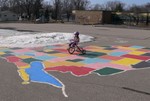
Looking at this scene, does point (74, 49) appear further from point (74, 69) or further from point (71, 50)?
point (74, 69)

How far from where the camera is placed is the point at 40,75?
9289 mm

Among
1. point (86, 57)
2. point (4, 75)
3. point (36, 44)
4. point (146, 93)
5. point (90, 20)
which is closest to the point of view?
point (146, 93)

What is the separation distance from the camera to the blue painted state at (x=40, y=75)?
833cm

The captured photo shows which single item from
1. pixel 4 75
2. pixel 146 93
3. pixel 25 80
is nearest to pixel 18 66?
pixel 4 75

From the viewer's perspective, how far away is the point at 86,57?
12.9 m

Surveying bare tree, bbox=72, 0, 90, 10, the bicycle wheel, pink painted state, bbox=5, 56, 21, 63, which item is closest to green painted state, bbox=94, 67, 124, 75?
pink painted state, bbox=5, 56, 21, 63

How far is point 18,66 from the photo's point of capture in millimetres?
10789

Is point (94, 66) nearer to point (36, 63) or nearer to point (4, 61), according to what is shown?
point (36, 63)

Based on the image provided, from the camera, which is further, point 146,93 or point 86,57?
point 86,57

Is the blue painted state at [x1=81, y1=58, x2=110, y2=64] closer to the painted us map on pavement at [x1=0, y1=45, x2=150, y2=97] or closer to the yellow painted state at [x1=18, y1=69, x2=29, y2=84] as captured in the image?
the painted us map on pavement at [x1=0, y1=45, x2=150, y2=97]

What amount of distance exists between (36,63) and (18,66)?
2.78ft

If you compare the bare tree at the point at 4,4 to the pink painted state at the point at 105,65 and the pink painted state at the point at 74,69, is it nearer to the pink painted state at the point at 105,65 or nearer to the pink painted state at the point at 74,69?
the pink painted state at the point at 105,65

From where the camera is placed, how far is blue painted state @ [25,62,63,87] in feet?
27.3

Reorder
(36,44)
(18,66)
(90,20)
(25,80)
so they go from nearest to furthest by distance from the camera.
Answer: (25,80)
(18,66)
(36,44)
(90,20)
